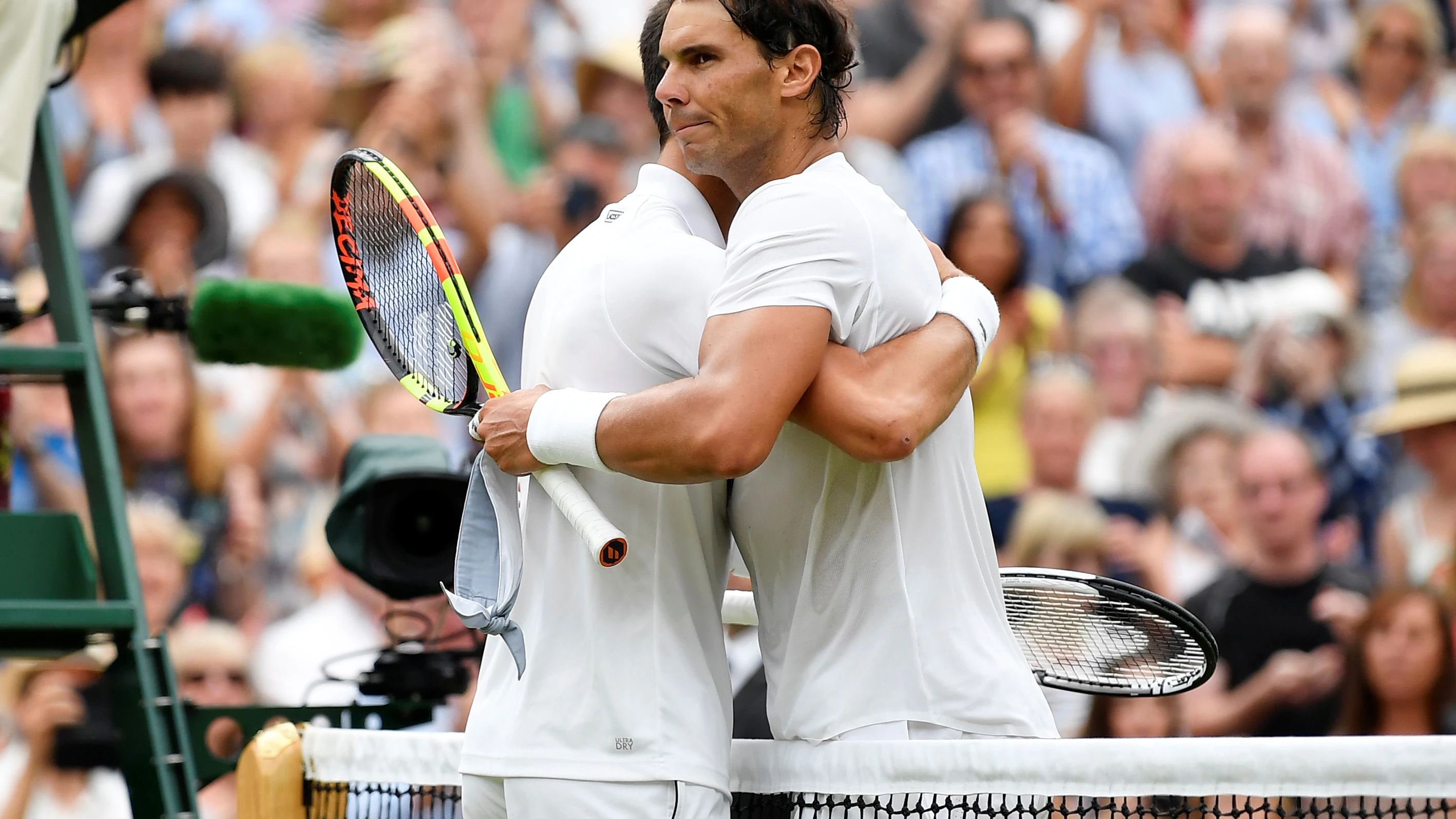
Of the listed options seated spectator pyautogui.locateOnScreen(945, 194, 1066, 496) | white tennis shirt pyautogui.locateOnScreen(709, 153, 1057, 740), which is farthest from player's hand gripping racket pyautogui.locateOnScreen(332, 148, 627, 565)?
seated spectator pyautogui.locateOnScreen(945, 194, 1066, 496)

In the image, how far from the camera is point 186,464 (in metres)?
6.68

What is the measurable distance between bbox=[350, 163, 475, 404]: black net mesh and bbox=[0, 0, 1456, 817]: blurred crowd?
2.91 metres

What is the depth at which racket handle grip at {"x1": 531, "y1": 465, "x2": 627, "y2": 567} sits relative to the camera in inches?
94.6

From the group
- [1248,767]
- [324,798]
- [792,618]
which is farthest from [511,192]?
[1248,767]

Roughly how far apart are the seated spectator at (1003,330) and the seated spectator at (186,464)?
2857 millimetres

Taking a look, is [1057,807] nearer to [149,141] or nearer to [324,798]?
[324,798]

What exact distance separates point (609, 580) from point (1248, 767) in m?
0.92

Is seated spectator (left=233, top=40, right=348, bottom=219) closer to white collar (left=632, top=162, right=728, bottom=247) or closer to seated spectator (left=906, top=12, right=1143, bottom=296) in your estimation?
seated spectator (left=906, top=12, right=1143, bottom=296)

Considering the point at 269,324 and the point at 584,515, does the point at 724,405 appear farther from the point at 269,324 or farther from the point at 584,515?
the point at 269,324

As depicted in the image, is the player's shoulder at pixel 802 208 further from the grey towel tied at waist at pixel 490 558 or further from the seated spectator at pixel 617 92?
the seated spectator at pixel 617 92

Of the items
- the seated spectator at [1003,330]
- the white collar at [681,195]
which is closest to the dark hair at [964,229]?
the seated spectator at [1003,330]

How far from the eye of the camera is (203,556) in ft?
21.4

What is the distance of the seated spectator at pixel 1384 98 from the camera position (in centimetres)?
777

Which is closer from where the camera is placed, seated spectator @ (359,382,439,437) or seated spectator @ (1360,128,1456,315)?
seated spectator @ (359,382,439,437)
